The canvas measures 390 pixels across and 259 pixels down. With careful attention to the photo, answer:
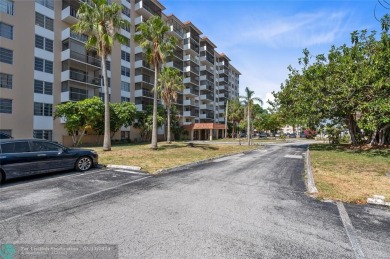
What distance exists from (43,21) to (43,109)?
36.9 ft

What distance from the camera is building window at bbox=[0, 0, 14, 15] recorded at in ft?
83.6

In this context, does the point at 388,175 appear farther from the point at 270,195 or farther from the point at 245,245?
the point at 245,245

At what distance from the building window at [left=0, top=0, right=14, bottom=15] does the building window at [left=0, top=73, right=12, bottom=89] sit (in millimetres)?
7031

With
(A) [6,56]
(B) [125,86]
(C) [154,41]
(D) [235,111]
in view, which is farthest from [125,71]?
(D) [235,111]

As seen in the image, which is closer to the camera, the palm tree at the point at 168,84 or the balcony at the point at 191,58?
the palm tree at the point at 168,84

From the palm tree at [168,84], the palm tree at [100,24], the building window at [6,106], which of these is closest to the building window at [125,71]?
the palm tree at [168,84]

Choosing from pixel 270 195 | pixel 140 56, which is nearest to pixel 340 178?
pixel 270 195

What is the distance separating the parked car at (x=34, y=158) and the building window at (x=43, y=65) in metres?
24.4

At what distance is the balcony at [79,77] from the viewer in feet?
100

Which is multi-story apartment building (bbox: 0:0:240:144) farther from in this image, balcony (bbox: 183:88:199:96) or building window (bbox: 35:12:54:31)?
balcony (bbox: 183:88:199:96)

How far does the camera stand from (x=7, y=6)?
25.9 m

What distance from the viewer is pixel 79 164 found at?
10.7 metres

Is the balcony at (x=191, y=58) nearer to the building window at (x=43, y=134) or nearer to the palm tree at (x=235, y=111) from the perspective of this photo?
the palm tree at (x=235, y=111)

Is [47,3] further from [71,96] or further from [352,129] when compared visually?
[352,129]
